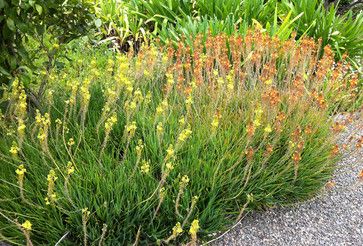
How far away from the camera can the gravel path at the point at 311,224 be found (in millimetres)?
3109

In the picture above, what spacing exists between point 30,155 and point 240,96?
1.53 metres

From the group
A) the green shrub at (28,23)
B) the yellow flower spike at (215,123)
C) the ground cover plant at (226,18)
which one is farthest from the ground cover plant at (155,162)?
the ground cover plant at (226,18)

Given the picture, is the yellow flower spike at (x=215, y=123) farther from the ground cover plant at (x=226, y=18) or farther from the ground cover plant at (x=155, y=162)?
the ground cover plant at (x=226, y=18)

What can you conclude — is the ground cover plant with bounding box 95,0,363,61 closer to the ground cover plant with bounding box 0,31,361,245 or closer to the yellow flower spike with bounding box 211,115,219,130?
the ground cover plant with bounding box 0,31,361,245

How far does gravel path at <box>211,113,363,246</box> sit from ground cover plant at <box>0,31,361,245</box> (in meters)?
0.08

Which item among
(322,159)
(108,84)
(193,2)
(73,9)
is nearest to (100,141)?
(108,84)

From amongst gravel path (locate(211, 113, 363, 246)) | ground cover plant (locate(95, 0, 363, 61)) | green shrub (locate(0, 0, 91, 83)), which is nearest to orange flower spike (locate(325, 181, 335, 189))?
gravel path (locate(211, 113, 363, 246))

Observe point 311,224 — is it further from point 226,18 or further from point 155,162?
point 226,18

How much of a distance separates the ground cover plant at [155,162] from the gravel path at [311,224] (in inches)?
3.2

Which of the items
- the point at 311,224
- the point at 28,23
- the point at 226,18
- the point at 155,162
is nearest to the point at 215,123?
the point at 155,162

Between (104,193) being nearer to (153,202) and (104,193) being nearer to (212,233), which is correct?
(153,202)

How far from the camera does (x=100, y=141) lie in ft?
10.9

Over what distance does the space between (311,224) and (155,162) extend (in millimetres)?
1071

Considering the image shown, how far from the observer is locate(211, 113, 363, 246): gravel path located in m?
3.11
